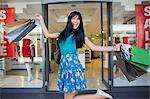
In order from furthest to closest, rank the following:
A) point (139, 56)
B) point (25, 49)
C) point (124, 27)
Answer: point (25, 49) < point (124, 27) < point (139, 56)

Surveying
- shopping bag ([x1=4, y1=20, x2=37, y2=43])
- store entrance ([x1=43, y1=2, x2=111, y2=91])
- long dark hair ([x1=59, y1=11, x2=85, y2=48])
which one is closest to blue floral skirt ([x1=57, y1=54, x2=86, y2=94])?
long dark hair ([x1=59, y1=11, x2=85, y2=48])

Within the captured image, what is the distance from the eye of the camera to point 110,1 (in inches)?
222

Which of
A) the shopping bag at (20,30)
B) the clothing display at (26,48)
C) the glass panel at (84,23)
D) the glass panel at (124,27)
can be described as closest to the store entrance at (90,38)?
the glass panel at (84,23)

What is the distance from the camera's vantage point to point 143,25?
581 centimetres

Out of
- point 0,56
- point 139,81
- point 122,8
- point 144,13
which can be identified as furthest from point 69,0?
point 139,81

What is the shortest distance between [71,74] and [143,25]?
3564 mm

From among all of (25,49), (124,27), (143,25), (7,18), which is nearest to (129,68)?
(143,25)

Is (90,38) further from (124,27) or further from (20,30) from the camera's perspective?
(20,30)

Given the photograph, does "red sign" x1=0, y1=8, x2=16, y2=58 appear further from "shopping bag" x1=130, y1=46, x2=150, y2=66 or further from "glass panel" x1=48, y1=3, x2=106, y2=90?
"shopping bag" x1=130, y1=46, x2=150, y2=66

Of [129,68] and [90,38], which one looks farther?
[90,38]

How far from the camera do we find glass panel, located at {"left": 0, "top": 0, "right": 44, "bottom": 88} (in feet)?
19.3

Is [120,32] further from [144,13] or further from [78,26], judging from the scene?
[78,26]

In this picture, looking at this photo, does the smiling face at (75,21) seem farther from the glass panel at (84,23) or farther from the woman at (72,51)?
the glass panel at (84,23)

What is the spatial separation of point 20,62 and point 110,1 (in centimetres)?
305
